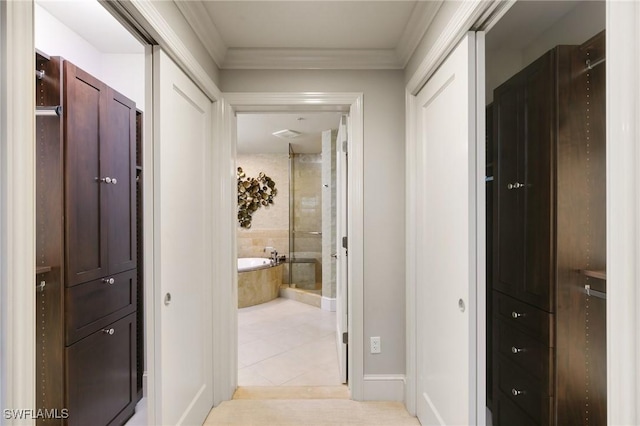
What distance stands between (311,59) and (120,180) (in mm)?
1415

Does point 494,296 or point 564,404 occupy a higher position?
point 494,296

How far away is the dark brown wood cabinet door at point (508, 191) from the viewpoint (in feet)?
5.23

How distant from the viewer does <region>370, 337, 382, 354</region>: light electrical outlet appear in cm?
212

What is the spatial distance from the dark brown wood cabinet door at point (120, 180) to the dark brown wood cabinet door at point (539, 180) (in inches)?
87.0

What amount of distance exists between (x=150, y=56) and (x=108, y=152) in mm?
656

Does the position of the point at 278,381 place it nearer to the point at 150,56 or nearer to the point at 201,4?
the point at 150,56

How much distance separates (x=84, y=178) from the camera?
1562mm

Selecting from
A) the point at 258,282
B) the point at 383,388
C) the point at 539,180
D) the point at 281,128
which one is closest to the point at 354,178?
the point at 539,180

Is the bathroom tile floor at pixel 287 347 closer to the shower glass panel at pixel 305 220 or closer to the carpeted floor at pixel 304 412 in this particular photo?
the carpeted floor at pixel 304 412

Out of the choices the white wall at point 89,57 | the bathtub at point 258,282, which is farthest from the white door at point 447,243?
the bathtub at point 258,282

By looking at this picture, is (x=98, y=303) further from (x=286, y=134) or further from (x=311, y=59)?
(x=286, y=134)

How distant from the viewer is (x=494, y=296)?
5.85ft
